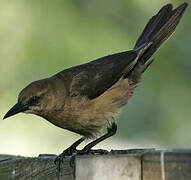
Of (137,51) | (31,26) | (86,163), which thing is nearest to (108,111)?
(137,51)

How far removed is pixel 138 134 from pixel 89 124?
127cm

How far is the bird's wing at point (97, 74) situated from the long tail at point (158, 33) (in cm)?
18

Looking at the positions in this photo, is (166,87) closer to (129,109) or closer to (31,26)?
(129,109)

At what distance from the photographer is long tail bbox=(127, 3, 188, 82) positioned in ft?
18.7

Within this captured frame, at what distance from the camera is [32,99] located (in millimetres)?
4977

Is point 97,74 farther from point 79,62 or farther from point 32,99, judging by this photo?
point 32,99

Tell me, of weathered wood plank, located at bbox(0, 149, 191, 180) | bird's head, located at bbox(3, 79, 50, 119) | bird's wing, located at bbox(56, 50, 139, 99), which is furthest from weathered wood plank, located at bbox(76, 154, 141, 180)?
bird's wing, located at bbox(56, 50, 139, 99)

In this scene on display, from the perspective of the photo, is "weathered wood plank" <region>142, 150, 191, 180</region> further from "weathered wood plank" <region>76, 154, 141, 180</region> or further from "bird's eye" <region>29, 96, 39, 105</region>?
"bird's eye" <region>29, 96, 39, 105</region>

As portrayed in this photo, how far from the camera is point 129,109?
6395 millimetres

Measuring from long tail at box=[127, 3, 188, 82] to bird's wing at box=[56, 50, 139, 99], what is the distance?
0.59ft

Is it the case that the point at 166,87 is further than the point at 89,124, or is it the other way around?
the point at 166,87

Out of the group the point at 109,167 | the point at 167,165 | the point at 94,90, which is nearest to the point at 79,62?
the point at 94,90

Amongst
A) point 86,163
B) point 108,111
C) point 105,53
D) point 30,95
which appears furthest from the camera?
point 105,53

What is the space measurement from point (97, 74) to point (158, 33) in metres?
0.73
